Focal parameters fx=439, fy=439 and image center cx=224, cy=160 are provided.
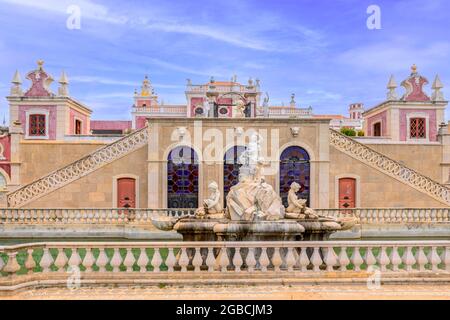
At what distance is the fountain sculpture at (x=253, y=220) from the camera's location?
29.2 feet

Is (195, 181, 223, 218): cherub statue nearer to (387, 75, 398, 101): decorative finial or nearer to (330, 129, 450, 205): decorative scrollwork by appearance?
(330, 129, 450, 205): decorative scrollwork

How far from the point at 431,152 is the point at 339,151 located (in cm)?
678

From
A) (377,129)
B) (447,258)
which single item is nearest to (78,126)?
(377,129)

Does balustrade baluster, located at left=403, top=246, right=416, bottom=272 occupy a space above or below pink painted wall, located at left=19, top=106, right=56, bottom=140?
below

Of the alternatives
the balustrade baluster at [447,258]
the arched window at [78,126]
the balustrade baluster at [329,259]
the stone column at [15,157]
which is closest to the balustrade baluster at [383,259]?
the balustrade baluster at [329,259]

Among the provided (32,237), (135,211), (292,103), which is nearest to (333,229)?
(135,211)

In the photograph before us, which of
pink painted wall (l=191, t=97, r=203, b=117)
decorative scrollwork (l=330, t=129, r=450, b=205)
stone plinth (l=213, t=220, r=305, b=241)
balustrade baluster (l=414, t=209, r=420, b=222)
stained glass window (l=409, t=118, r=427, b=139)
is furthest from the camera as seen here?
pink painted wall (l=191, t=97, r=203, b=117)

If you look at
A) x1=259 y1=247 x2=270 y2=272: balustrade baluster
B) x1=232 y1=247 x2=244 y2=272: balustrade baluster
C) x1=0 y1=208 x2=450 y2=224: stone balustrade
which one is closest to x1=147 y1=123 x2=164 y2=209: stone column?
x1=0 y1=208 x2=450 y2=224: stone balustrade

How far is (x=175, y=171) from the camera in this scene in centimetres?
2130

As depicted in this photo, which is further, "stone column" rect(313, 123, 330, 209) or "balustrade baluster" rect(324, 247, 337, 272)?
"stone column" rect(313, 123, 330, 209)

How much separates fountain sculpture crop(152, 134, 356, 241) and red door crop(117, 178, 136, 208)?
11889mm

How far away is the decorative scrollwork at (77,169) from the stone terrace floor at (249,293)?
1388 centimetres

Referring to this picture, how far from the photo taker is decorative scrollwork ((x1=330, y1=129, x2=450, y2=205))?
21172 mm

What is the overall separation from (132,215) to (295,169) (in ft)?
27.2
